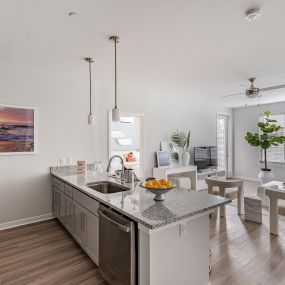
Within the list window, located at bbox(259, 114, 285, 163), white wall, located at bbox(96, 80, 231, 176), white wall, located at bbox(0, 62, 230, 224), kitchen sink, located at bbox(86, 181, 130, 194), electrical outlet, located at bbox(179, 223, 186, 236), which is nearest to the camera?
electrical outlet, located at bbox(179, 223, 186, 236)

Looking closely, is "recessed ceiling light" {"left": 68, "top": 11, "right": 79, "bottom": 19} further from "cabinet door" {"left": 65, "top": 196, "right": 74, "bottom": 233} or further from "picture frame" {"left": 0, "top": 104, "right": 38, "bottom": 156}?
"cabinet door" {"left": 65, "top": 196, "right": 74, "bottom": 233}

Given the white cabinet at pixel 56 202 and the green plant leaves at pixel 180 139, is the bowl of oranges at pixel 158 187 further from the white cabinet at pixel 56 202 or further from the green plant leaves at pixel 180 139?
the green plant leaves at pixel 180 139

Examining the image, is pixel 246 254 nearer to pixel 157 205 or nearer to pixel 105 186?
pixel 157 205

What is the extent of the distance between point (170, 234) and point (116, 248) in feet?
1.64

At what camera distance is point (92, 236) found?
2295 millimetres

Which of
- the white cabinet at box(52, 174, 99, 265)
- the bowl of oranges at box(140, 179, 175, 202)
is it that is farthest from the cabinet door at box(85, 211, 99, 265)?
the bowl of oranges at box(140, 179, 175, 202)

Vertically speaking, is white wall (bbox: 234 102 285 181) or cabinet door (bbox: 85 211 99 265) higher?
white wall (bbox: 234 102 285 181)

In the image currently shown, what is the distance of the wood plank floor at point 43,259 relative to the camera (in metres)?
2.15

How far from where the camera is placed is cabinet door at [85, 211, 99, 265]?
7.21ft

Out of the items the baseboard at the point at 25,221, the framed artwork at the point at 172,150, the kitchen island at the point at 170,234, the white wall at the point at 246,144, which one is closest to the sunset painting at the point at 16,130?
the baseboard at the point at 25,221

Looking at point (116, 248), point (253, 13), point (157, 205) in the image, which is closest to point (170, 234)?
point (157, 205)

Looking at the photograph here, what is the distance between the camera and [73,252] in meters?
2.64

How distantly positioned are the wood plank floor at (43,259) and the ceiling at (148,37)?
2.56 m

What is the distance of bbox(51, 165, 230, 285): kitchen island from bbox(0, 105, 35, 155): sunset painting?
1972 millimetres
